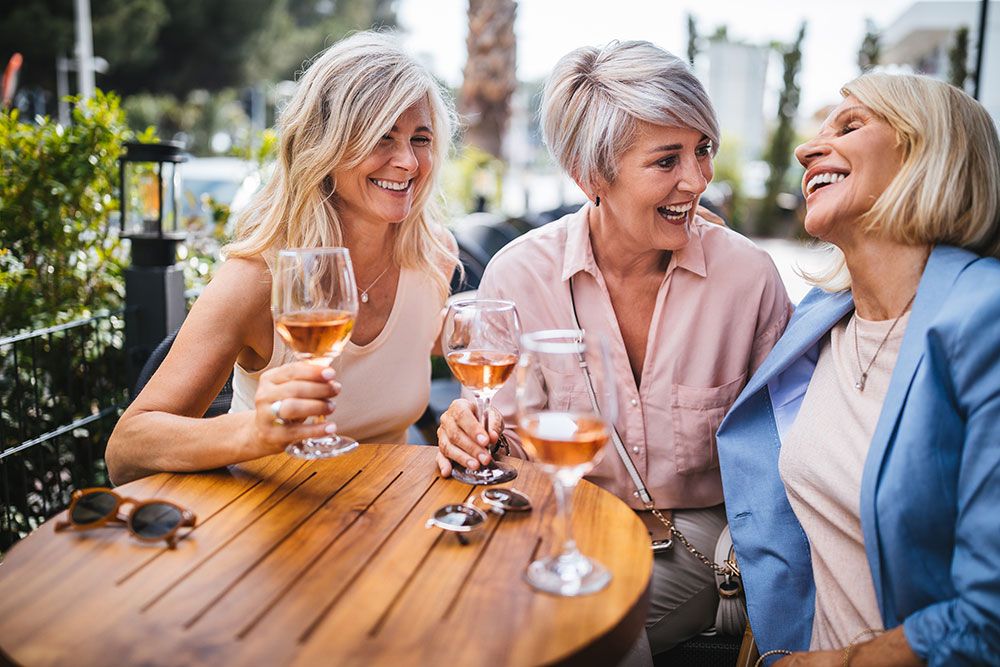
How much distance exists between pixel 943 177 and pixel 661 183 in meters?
0.75

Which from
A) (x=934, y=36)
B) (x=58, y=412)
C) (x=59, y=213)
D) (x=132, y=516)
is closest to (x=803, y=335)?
(x=132, y=516)

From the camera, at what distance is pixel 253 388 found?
2369 millimetres

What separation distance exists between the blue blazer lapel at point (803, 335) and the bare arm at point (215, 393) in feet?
3.61

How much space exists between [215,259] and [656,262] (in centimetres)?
311

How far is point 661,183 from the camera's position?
2.23 metres

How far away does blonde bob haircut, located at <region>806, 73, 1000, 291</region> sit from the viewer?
5.51ft

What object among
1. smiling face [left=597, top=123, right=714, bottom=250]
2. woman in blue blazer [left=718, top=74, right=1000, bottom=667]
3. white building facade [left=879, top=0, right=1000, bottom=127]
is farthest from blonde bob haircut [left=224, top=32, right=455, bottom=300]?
white building facade [left=879, top=0, right=1000, bottom=127]

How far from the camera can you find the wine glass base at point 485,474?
169 cm

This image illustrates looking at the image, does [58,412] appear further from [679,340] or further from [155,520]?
[679,340]

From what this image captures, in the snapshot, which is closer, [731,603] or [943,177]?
[943,177]

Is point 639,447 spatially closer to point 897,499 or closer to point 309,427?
point 897,499

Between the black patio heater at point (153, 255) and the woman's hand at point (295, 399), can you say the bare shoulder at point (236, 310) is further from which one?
the black patio heater at point (153, 255)

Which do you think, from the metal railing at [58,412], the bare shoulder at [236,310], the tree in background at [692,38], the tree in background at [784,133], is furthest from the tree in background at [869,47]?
the bare shoulder at [236,310]

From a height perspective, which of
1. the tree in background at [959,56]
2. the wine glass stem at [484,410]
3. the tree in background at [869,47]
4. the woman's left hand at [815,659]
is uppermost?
the tree in background at [869,47]
